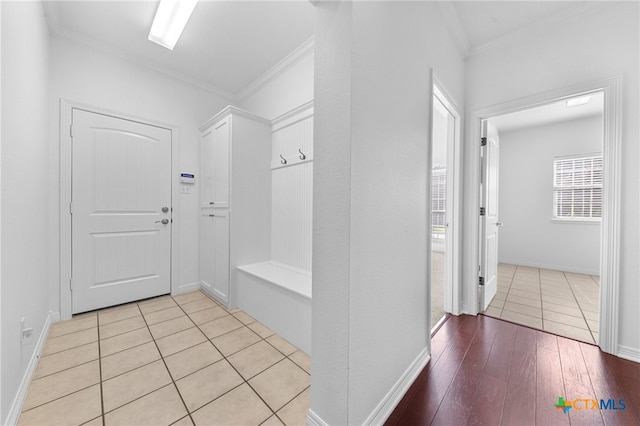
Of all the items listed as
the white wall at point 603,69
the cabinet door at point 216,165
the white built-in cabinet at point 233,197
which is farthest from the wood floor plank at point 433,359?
the cabinet door at point 216,165

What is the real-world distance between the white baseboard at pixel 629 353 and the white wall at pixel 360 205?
5.45 ft

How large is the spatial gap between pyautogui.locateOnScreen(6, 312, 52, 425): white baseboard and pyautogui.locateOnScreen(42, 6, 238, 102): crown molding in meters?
2.58

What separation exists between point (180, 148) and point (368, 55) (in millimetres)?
2707

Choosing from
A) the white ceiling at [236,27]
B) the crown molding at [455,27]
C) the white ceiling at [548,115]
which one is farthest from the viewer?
the white ceiling at [548,115]

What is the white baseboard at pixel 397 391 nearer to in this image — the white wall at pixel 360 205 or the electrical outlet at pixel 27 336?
the white wall at pixel 360 205

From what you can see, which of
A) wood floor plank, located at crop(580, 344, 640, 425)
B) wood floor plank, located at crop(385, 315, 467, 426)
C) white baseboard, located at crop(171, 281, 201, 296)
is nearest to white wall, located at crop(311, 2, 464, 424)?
wood floor plank, located at crop(385, 315, 467, 426)

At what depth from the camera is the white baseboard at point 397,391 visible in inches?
44.8

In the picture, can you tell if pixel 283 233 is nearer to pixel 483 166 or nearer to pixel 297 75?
pixel 297 75

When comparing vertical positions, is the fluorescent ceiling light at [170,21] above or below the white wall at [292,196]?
above

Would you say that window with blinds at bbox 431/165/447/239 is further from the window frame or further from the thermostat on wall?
the thermostat on wall

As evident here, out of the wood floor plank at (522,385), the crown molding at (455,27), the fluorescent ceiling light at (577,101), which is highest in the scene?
the fluorescent ceiling light at (577,101)

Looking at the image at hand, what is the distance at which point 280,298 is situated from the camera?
1.95 m

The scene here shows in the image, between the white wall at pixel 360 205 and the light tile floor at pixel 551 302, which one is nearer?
the white wall at pixel 360 205

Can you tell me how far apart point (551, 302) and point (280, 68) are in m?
4.09
